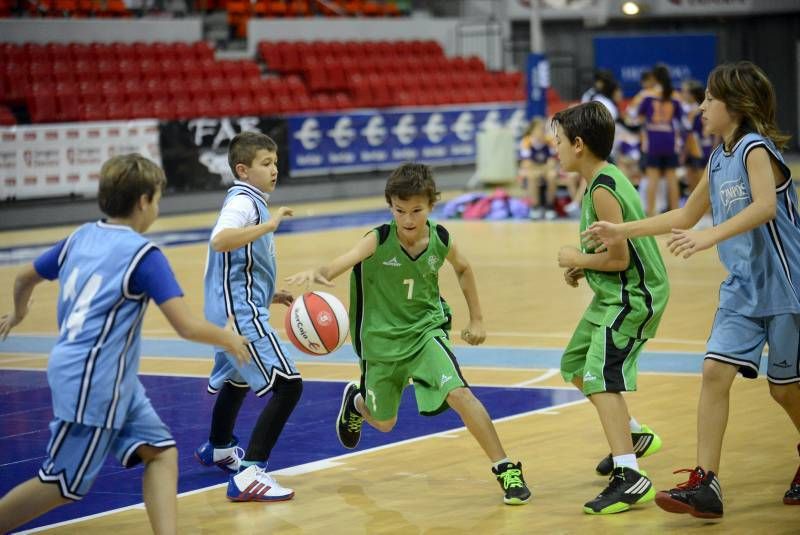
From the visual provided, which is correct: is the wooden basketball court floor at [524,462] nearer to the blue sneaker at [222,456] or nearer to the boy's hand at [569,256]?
the blue sneaker at [222,456]

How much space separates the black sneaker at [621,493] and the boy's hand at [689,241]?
1.09 metres

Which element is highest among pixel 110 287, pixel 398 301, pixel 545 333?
pixel 110 287

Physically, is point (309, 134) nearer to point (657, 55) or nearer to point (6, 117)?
point (6, 117)

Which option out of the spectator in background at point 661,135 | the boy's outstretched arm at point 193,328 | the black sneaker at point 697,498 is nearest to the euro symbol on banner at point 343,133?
the spectator in background at point 661,135

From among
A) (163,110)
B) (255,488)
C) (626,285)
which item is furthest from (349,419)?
(163,110)

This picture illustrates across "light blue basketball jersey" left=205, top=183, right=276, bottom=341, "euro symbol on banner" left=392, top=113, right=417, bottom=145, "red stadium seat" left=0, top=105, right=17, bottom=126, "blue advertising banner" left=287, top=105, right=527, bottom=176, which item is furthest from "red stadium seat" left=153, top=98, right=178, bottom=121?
"light blue basketball jersey" left=205, top=183, right=276, bottom=341

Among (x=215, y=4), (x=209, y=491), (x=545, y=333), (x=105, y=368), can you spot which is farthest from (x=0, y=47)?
(x=105, y=368)

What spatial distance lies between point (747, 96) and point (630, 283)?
988 millimetres

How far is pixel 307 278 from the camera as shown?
19.9ft

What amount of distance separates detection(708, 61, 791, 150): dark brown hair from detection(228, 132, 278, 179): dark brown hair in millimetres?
2232

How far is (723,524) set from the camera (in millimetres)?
5965

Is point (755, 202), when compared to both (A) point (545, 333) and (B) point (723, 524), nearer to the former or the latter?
(B) point (723, 524)

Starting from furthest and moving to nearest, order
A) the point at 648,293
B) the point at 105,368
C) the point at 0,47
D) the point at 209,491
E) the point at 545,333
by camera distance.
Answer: the point at 0,47, the point at 545,333, the point at 209,491, the point at 648,293, the point at 105,368

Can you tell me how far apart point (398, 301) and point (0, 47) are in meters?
18.9
